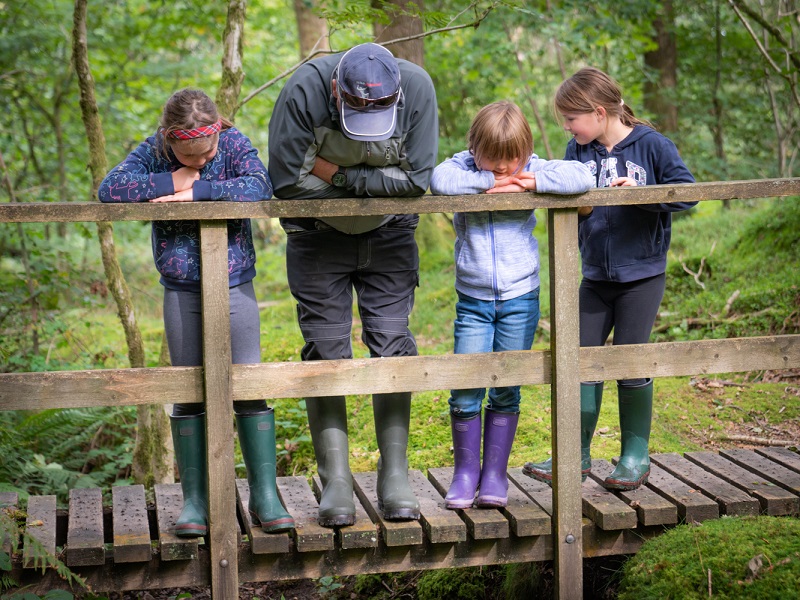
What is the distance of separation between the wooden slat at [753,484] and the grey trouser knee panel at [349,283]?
1.83 meters

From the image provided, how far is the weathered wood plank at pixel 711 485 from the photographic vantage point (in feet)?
12.1

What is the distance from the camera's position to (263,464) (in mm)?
3305

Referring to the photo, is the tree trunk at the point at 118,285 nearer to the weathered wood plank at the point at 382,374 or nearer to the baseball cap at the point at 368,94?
the weathered wood plank at the point at 382,374

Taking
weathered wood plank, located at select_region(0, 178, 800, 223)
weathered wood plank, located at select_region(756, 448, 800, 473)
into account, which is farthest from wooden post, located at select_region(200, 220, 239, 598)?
weathered wood plank, located at select_region(756, 448, 800, 473)

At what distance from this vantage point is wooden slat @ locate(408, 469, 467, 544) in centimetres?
335

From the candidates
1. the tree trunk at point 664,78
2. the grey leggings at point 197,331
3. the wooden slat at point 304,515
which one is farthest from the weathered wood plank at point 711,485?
the tree trunk at point 664,78

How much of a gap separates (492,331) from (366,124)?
114 cm

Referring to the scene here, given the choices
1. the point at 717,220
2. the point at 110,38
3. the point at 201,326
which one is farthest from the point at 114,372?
the point at 110,38

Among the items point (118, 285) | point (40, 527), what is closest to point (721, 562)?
point (40, 527)

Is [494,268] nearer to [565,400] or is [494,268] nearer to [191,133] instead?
[565,400]

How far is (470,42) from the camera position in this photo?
10.7 metres

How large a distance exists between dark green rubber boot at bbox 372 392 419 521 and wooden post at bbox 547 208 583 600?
64 cm

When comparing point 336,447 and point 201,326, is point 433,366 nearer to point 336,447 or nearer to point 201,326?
point 336,447

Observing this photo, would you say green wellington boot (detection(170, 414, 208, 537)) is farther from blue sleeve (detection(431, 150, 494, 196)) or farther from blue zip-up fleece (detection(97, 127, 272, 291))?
blue sleeve (detection(431, 150, 494, 196))
